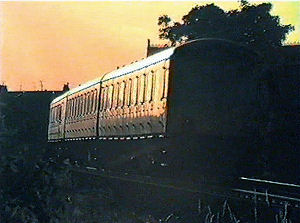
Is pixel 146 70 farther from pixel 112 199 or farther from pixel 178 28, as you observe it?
pixel 178 28

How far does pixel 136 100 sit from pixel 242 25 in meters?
18.6

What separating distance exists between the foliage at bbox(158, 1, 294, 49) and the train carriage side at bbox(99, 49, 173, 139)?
12130mm

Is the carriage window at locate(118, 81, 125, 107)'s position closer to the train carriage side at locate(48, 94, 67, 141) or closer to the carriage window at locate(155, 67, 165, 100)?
the carriage window at locate(155, 67, 165, 100)

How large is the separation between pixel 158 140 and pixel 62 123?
55.3ft

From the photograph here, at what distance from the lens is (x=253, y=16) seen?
3312 cm

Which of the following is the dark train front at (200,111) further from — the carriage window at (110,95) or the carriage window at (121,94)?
the carriage window at (110,95)

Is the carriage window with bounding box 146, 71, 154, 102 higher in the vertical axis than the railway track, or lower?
higher

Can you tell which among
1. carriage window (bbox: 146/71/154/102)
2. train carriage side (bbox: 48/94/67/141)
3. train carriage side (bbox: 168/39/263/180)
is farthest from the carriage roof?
train carriage side (bbox: 48/94/67/141)

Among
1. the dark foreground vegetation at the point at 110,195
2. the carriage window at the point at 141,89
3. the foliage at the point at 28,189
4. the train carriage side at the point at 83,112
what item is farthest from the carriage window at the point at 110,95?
the foliage at the point at 28,189

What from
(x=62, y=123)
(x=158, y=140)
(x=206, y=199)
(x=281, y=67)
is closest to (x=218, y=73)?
(x=158, y=140)

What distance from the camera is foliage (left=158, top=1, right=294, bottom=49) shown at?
32.2 m

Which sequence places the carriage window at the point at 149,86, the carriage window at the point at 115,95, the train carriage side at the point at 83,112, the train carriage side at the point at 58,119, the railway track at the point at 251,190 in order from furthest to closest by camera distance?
the train carriage side at the point at 58,119 < the train carriage side at the point at 83,112 < the carriage window at the point at 115,95 < the carriage window at the point at 149,86 < the railway track at the point at 251,190

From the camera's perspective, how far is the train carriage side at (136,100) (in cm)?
1367

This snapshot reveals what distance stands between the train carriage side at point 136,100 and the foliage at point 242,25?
39.8 feet
